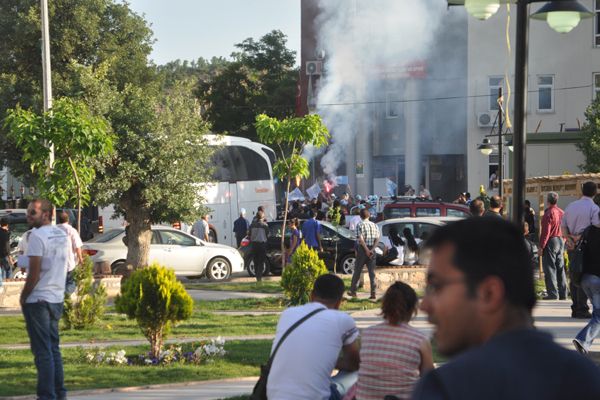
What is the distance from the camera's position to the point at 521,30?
26.8 ft

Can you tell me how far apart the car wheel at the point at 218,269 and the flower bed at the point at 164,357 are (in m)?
13.6

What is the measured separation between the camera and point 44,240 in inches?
338

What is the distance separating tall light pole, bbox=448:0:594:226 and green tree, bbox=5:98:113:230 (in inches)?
375

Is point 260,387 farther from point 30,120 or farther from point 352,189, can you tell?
point 352,189

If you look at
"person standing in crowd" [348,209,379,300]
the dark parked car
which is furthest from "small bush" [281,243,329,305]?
the dark parked car

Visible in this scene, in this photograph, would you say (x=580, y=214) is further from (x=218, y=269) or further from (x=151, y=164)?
(x=218, y=269)

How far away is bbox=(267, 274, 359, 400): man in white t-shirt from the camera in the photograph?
5.89m

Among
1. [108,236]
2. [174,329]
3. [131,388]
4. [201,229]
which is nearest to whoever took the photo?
[131,388]

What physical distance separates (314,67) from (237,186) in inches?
736

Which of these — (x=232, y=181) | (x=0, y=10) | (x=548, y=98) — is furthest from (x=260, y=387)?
(x=548, y=98)

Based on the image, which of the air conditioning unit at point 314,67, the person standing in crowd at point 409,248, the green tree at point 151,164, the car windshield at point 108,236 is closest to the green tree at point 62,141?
the green tree at point 151,164

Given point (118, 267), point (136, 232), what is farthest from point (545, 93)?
point (136, 232)

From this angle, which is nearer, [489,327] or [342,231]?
[489,327]

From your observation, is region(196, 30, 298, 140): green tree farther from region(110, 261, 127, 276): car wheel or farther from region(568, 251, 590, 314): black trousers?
region(568, 251, 590, 314): black trousers
